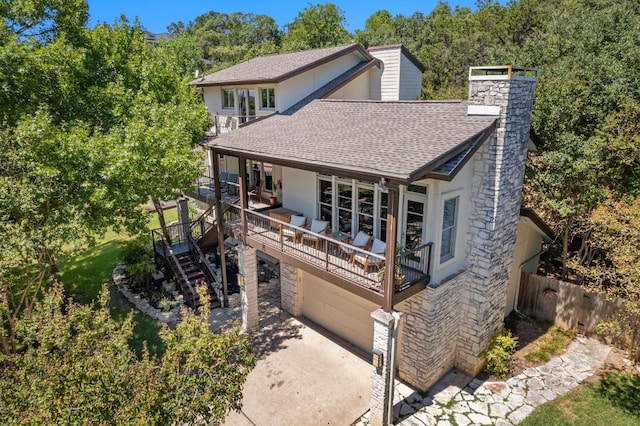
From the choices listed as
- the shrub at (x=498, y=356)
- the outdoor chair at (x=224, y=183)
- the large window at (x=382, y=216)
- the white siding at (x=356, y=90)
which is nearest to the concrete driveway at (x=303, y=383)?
the shrub at (x=498, y=356)

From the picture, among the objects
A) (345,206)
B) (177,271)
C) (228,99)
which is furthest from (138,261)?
(345,206)

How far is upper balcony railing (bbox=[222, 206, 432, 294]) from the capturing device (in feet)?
32.6

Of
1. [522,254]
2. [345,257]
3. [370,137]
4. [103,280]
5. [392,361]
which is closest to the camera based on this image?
[392,361]

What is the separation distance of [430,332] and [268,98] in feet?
39.9

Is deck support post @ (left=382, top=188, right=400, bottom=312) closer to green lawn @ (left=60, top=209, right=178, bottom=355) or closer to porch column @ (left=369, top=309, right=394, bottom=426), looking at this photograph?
porch column @ (left=369, top=309, right=394, bottom=426)

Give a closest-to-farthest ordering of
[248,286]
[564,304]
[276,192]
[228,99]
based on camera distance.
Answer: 1. [248,286]
2. [564,304]
3. [276,192]
4. [228,99]

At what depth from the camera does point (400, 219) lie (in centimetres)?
1111

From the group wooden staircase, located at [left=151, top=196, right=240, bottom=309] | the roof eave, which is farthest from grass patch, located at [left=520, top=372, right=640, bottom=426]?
wooden staircase, located at [left=151, top=196, right=240, bottom=309]

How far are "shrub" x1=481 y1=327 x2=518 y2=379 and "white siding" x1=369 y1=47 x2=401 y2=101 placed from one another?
1154 cm

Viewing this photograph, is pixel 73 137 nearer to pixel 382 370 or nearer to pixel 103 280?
pixel 103 280

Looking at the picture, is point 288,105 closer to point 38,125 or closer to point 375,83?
point 375,83

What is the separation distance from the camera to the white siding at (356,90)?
61.7 ft

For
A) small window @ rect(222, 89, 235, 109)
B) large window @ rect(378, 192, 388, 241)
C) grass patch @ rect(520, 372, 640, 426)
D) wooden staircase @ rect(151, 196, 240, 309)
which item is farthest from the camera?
small window @ rect(222, 89, 235, 109)

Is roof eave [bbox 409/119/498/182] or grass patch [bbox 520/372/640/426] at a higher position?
roof eave [bbox 409/119/498/182]
